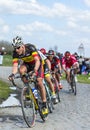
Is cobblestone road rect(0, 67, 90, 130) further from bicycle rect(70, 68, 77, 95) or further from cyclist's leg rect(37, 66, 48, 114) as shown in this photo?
bicycle rect(70, 68, 77, 95)

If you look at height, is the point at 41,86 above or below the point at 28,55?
below

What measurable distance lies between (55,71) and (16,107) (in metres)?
4.04

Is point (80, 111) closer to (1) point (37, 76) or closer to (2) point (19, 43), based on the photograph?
(1) point (37, 76)

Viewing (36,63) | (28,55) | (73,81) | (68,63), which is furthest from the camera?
(68,63)

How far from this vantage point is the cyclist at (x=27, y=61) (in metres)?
10.0

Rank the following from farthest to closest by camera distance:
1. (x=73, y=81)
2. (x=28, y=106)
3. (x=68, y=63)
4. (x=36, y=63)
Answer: (x=68, y=63)
(x=73, y=81)
(x=36, y=63)
(x=28, y=106)

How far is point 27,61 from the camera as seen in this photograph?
10703mm

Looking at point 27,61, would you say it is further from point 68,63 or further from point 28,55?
point 68,63

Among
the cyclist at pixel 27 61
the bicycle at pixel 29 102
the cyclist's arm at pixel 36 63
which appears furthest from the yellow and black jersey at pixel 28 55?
the bicycle at pixel 29 102

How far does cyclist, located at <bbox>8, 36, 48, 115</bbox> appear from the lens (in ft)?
32.9

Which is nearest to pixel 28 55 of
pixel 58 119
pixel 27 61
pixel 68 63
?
pixel 27 61

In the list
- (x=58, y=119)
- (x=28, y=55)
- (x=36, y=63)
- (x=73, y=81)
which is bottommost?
(x=58, y=119)

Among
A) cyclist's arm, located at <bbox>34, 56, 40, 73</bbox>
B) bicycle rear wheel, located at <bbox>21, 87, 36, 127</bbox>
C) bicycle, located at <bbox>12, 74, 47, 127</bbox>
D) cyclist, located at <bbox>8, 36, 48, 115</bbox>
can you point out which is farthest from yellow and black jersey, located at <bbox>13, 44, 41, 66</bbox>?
bicycle rear wheel, located at <bbox>21, 87, 36, 127</bbox>

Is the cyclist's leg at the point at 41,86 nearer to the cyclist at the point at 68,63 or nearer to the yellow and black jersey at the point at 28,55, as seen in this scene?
the yellow and black jersey at the point at 28,55
